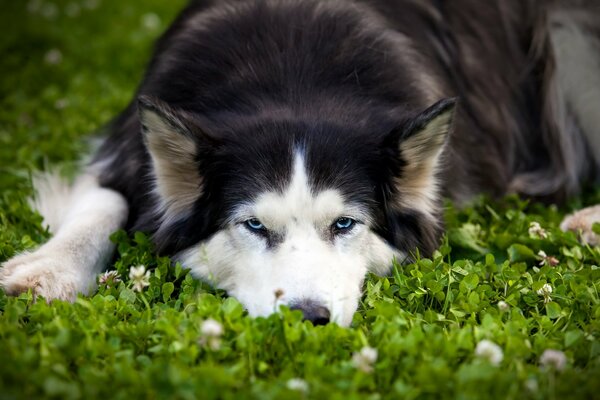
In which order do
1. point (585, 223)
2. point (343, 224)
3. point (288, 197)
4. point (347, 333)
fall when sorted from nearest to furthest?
1. point (347, 333)
2. point (288, 197)
3. point (343, 224)
4. point (585, 223)

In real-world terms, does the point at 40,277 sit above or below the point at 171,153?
below

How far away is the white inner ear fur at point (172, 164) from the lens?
3.34m

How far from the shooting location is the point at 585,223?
4.19 metres

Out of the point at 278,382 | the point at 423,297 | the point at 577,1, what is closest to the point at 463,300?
the point at 423,297

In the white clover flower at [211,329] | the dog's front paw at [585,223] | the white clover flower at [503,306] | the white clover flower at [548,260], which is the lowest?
the dog's front paw at [585,223]

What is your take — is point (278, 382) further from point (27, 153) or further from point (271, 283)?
point (27, 153)

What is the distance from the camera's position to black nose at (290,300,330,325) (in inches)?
115

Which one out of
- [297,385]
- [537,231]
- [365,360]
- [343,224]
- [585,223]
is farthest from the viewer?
[585,223]

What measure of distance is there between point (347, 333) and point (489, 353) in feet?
1.68

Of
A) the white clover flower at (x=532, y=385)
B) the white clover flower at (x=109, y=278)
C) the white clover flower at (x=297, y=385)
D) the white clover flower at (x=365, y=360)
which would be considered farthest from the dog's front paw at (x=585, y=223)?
the white clover flower at (x=109, y=278)

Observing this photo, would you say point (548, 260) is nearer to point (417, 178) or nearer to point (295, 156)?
point (417, 178)

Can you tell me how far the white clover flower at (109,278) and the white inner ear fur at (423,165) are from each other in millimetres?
1317

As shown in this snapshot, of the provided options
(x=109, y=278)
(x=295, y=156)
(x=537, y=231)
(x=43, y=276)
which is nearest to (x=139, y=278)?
(x=109, y=278)

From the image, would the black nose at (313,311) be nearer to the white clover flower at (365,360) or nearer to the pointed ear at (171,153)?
the white clover flower at (365,360)
